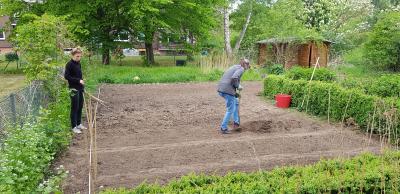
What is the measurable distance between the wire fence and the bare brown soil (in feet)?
3.37

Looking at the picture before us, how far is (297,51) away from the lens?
23.7m

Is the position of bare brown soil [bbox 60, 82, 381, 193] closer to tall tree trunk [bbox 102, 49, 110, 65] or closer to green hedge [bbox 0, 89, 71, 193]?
green hedge [bbox 0, 89, 71, 193]

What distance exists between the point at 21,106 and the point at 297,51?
753 inches

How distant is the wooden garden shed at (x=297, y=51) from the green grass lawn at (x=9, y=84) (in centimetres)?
1414

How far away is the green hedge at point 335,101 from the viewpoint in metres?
8.36

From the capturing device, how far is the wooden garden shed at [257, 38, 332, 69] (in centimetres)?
2286

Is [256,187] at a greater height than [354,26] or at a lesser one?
lesser

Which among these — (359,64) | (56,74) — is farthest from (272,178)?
(359,64)

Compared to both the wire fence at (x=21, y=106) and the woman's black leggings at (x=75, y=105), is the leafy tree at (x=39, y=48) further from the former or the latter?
the woman's black leggings at (x=75, y=105)

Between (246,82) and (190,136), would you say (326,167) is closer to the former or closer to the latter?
(190,136)

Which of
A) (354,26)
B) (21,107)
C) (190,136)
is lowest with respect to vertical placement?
(190,136)

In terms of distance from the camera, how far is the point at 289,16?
24.6 meters

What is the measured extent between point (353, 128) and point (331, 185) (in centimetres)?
533

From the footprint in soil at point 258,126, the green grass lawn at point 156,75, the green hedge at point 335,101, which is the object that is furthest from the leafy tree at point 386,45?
the footprint in soil at point 258,126
